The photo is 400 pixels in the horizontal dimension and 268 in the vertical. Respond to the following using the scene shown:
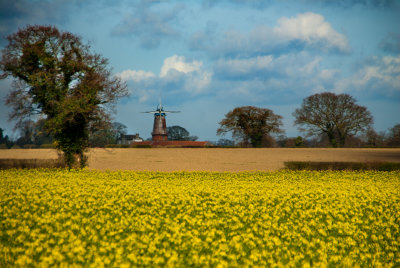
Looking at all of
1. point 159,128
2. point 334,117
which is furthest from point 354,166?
point 159,128

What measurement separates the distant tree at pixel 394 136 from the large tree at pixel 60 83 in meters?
55.6

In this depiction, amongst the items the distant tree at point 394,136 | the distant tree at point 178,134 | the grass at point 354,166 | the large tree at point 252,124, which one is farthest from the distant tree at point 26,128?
the distant tree at point 178,134

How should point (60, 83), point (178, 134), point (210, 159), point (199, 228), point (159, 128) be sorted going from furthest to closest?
1. point (178, 134)
2. point (159, 128)
3. point (210, 159)
4. point (60, 83)
5. point (199, 228)

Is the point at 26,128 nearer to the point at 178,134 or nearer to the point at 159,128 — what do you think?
the point at 159,128

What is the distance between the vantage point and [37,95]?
22.9 metres

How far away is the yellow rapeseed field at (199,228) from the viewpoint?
21.0 ft

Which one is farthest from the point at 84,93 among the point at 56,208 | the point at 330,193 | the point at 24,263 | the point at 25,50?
the point at 24,263

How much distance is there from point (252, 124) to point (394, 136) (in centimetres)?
2720

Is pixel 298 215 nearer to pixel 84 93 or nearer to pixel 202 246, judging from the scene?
pixel 202 246

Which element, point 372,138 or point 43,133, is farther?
point 372,138

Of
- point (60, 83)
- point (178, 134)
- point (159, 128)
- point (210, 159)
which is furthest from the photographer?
point (178, 134)

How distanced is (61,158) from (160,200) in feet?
51.5

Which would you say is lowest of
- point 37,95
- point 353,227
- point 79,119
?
point 353,227

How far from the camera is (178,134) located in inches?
4277
